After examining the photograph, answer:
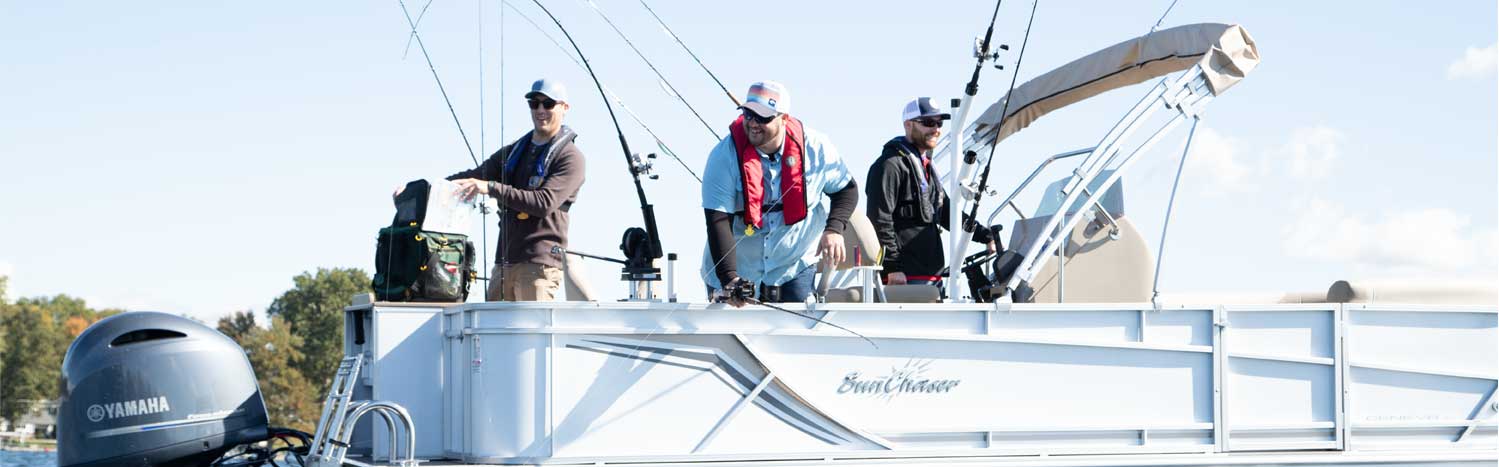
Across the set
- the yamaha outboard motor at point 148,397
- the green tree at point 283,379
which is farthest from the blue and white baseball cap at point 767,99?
the green tree at point 283,379

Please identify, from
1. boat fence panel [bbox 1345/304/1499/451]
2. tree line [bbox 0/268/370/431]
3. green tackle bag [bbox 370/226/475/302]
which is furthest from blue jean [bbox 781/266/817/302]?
tree line [bbox 0/268/370/431]

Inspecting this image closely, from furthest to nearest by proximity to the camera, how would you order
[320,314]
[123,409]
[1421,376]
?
1. [320,314]
2. [1421,376]
3. [123,409]

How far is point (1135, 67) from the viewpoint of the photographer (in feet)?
28.2

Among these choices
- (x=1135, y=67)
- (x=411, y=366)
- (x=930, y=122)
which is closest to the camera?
(x=411, y=366)

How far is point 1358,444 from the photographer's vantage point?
775cm

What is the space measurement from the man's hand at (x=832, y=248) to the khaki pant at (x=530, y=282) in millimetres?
1351

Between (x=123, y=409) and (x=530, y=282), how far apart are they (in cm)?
188

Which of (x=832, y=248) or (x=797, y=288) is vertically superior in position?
(x=832, y=248)

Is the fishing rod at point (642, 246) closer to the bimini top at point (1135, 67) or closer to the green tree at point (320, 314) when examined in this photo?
the bimini top at point (1135, 67)

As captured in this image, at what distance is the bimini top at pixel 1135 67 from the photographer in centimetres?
803

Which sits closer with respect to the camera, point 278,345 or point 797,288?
point 797,288

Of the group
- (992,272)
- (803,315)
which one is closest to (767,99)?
(803,315)

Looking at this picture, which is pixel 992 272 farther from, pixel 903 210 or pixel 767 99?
pixel 767 99

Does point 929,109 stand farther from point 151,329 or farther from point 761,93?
point 151,329
